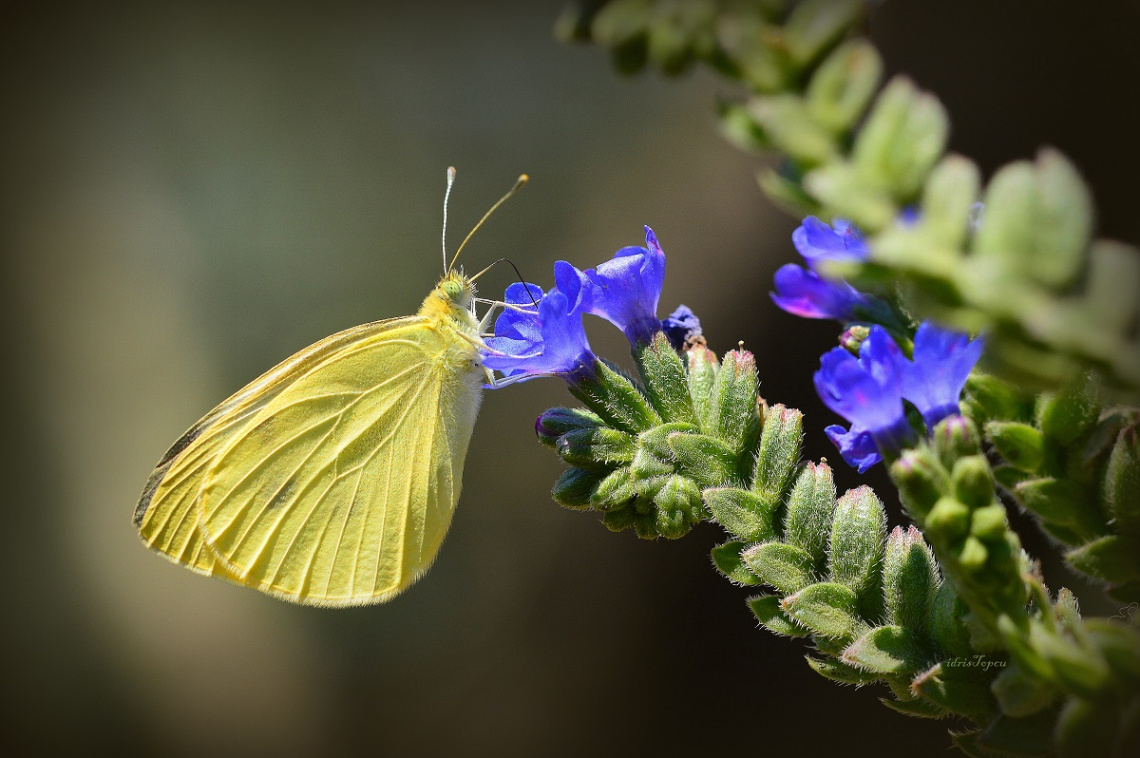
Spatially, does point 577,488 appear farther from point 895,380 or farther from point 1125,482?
point 1125,482

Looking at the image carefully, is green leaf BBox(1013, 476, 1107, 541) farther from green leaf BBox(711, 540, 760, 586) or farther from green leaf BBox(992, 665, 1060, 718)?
green leaf BBox(711, 540, 760, 586)

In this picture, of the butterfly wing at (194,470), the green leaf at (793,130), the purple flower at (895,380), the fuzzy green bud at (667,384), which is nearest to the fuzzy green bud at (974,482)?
the purple flower at (895,380)

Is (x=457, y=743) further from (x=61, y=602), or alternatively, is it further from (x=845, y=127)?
(x=845, y=127)

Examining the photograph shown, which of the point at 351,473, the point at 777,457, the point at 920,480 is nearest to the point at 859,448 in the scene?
the point at 777,457

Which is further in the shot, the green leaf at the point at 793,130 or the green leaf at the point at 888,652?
the green leaf at the point at 888,652

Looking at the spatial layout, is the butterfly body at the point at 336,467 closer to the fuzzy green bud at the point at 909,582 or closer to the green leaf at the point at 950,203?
the fuzzy green bud at the point at 909,582

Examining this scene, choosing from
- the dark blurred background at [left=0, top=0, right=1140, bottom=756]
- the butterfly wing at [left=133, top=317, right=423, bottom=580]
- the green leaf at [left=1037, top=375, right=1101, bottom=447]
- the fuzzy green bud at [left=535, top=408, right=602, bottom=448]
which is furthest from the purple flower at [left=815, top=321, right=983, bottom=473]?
the dark blurred background at [left=0, top=0, right=1140, bottom=756]
